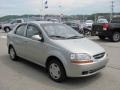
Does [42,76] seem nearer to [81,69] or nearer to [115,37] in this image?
[81,69]

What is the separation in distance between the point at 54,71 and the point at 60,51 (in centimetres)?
63

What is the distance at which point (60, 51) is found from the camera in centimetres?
577

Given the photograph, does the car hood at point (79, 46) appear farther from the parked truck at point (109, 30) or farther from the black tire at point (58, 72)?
the parked truck at point (109, 30)

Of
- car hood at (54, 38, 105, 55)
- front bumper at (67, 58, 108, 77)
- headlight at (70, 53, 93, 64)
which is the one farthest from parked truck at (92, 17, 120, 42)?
headlight at (70, 53, 93, 64)

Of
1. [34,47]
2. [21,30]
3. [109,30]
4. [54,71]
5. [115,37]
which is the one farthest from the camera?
[115,37]

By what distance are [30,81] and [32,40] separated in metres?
1.51

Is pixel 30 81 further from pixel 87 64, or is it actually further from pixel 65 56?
pixel 87 64

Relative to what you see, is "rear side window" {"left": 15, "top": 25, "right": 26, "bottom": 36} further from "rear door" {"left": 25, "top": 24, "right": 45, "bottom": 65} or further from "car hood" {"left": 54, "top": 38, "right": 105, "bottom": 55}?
"car hood" {"left": 54, "top": 38, "right": 105, "bottom": 55}

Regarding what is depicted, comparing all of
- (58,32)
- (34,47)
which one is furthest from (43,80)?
(58,32)

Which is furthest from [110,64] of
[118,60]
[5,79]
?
[5,79]

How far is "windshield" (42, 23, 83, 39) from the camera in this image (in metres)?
6.57

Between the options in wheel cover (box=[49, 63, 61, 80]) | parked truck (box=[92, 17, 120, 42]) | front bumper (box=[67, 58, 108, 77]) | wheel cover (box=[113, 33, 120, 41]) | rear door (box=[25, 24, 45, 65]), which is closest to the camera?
front bumper (box=[67, 58, 108, 77])

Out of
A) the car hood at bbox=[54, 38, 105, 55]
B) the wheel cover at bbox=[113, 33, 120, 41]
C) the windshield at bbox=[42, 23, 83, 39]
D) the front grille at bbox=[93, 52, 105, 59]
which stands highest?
the windshield at bbox=[42, 23, 83, 39]

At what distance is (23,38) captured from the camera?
7590 mm
